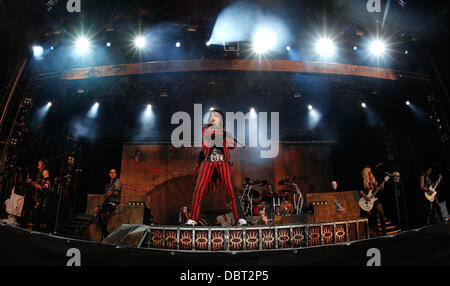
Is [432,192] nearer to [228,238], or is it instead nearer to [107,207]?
[228,238]

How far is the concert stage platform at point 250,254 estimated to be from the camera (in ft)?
7.45

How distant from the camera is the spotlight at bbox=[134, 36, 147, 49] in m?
8.91

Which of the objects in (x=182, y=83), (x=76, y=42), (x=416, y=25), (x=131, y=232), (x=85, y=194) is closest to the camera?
(x=131, y=232)

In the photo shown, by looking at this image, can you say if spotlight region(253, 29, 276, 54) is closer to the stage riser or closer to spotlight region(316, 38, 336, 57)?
spotlight region(316, 38, 336, 57)

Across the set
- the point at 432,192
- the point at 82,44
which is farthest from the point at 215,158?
the point at 82,44

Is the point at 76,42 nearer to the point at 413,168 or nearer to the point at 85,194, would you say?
the point at 85,194

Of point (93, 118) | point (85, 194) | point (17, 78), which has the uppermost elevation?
point (93, 118)

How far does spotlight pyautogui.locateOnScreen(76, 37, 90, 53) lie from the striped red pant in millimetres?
7105

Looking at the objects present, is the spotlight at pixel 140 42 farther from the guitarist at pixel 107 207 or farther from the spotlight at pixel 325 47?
the spotlight at pixel 325 47

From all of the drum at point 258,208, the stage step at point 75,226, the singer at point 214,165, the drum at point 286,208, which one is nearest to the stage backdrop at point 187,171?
the drum at point 258,208

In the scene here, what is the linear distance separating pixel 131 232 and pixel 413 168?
10453mm

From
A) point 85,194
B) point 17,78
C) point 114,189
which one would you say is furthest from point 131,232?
point 85,194

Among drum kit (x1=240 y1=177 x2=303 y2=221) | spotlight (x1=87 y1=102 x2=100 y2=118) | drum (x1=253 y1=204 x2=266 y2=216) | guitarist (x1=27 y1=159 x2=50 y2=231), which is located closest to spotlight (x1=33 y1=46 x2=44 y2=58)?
guitarist (x1=27 y1=159 x2=50 y2=231)

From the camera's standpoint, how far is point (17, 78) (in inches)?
291
